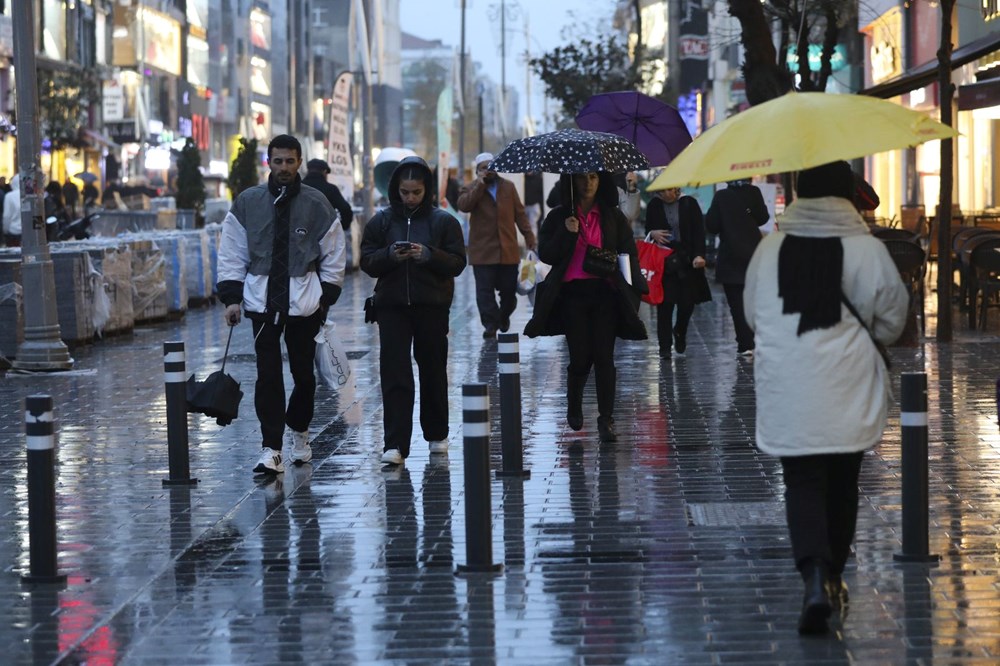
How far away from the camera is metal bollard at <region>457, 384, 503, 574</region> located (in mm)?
7414

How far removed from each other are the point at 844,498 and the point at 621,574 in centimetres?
115

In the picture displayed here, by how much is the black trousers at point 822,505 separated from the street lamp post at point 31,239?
37.4 feet

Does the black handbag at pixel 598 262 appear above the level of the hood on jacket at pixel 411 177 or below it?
below

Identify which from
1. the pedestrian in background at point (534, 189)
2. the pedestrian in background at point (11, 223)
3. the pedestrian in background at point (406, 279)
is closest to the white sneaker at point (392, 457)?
the pedestrian in background at point (406, 279)

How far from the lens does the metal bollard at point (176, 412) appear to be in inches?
392

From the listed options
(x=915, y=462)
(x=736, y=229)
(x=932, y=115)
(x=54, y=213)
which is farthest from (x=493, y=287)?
(x=932, y=115)

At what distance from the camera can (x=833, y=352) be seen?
20.7 ft

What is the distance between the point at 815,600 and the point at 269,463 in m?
4.71

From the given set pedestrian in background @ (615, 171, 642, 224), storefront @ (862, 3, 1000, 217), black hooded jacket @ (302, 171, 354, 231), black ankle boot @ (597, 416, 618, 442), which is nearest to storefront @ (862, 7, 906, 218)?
storefront @ (862, 3, 1000, 217)

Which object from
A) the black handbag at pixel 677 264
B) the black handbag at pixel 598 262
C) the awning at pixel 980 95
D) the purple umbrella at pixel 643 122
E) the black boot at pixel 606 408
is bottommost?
the black boot at pixel 606 408

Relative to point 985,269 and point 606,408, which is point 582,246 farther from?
point 985,269

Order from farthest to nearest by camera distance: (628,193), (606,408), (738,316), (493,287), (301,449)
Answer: (628,193)
(493,287)
(738,316)
(606,408)
(301,449)

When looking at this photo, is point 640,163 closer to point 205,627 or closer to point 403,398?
point 403,398

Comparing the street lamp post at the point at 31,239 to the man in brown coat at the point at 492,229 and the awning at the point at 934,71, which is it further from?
the awning at the point at 934,71
